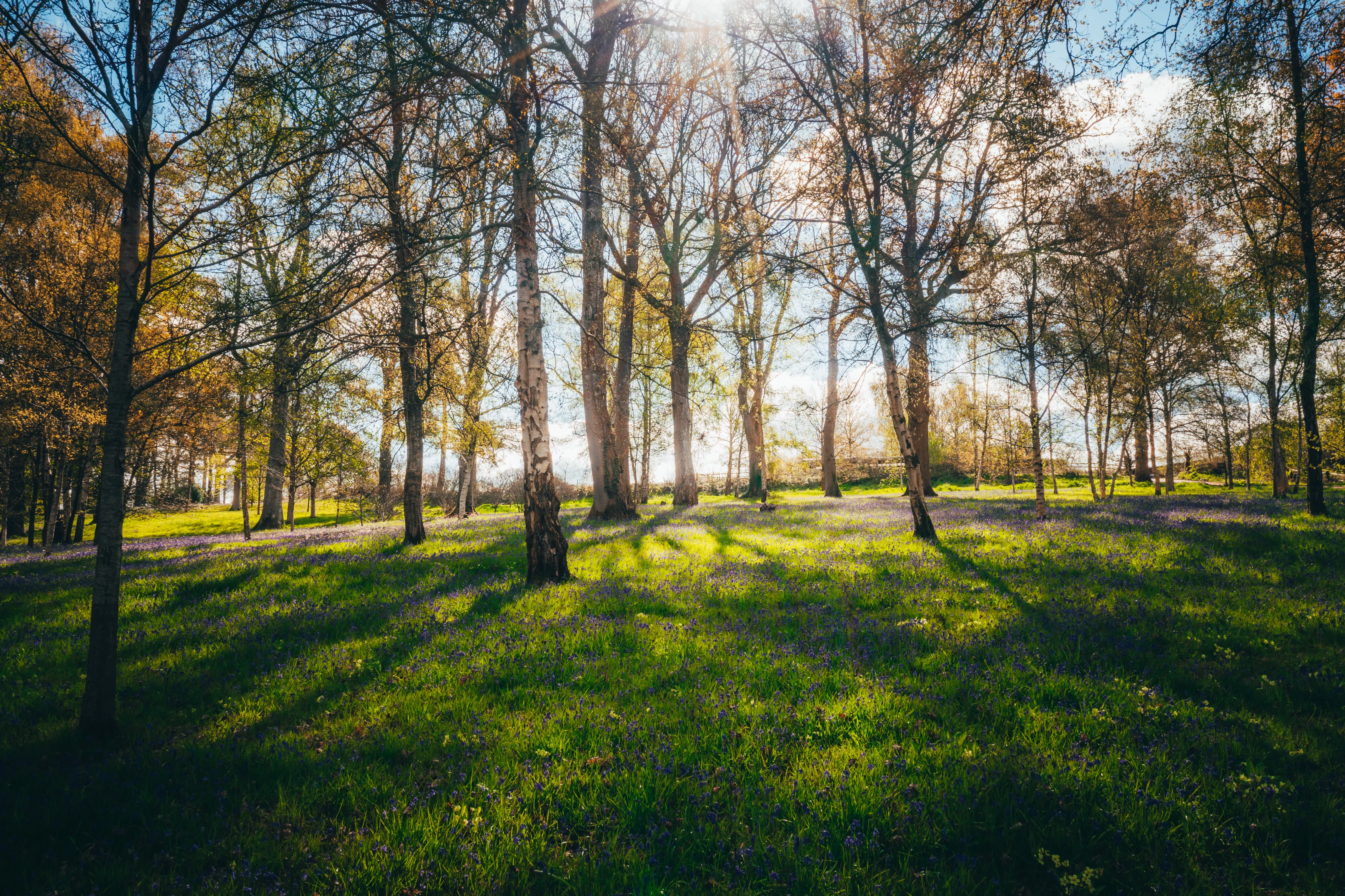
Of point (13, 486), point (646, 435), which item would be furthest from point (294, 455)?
point (646, 435)

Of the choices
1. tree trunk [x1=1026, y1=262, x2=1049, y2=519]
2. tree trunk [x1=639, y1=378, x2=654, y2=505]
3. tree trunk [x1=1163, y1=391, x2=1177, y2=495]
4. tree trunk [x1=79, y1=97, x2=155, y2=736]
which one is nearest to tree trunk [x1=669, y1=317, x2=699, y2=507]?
tree trunk [x1=639, y1=378, x2=654, y2=505]

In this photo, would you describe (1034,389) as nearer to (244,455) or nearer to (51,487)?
(244,455)

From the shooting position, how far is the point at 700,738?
3.86 meters

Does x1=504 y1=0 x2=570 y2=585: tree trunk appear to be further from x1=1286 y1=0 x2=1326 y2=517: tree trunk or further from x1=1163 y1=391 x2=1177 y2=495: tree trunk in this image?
x1=1163 y1=391 x2=1177 y2=495: tree trunk

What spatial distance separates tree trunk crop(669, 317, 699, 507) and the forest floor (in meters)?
11.4

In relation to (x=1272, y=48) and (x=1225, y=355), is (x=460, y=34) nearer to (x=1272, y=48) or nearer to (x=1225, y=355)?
(x=1272, y=48)

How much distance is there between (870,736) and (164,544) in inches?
917

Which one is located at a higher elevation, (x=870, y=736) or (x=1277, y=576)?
(x=1277, y=576)

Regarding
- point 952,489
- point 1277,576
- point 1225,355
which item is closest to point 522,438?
point 1277,576

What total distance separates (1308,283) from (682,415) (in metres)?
18.8

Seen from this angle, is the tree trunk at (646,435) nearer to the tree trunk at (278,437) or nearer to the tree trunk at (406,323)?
the tree trunk at (406,323)

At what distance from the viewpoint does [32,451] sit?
19.0 meters

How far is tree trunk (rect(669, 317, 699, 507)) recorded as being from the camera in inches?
709

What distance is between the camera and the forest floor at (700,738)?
274 cm
